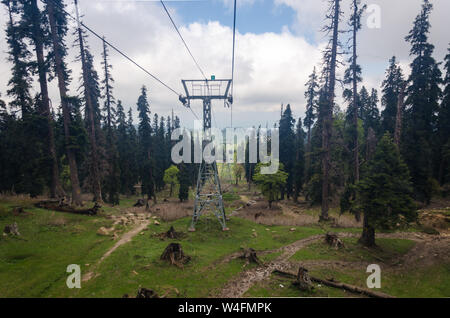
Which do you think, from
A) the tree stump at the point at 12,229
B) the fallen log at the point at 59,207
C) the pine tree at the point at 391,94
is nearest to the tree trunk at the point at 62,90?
the fallen log at the point at 59,207

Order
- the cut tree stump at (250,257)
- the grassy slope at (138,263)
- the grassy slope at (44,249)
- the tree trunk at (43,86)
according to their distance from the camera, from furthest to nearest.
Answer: the tree trunk at (43,86)
the cut tree stump at (250,257)
the grassy slope at (138,263)
the grassy slope at (44,249)

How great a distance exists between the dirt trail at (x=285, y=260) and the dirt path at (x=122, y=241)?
5384mm

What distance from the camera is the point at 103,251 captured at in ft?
Answer: 36.9

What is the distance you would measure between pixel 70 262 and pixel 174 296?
17.3ft

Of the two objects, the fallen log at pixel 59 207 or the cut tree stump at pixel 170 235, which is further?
the fallen log at pixel 59 207

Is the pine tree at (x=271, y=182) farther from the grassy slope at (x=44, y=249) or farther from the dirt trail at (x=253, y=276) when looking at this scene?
the grassy slope at (x=44, y=249)

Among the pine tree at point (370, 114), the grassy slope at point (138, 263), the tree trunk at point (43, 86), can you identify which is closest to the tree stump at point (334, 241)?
the grassy slope at point (138, 263)

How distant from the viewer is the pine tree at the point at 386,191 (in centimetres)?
1156

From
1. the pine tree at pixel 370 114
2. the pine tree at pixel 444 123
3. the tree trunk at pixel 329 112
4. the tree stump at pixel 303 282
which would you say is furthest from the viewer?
the pine tree at pixel 370 114

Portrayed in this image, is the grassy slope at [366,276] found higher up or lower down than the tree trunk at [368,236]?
lower down

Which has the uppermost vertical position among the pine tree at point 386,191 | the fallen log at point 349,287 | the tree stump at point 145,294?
the pine tree at point 386,191

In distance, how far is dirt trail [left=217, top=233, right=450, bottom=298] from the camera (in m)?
8.97
